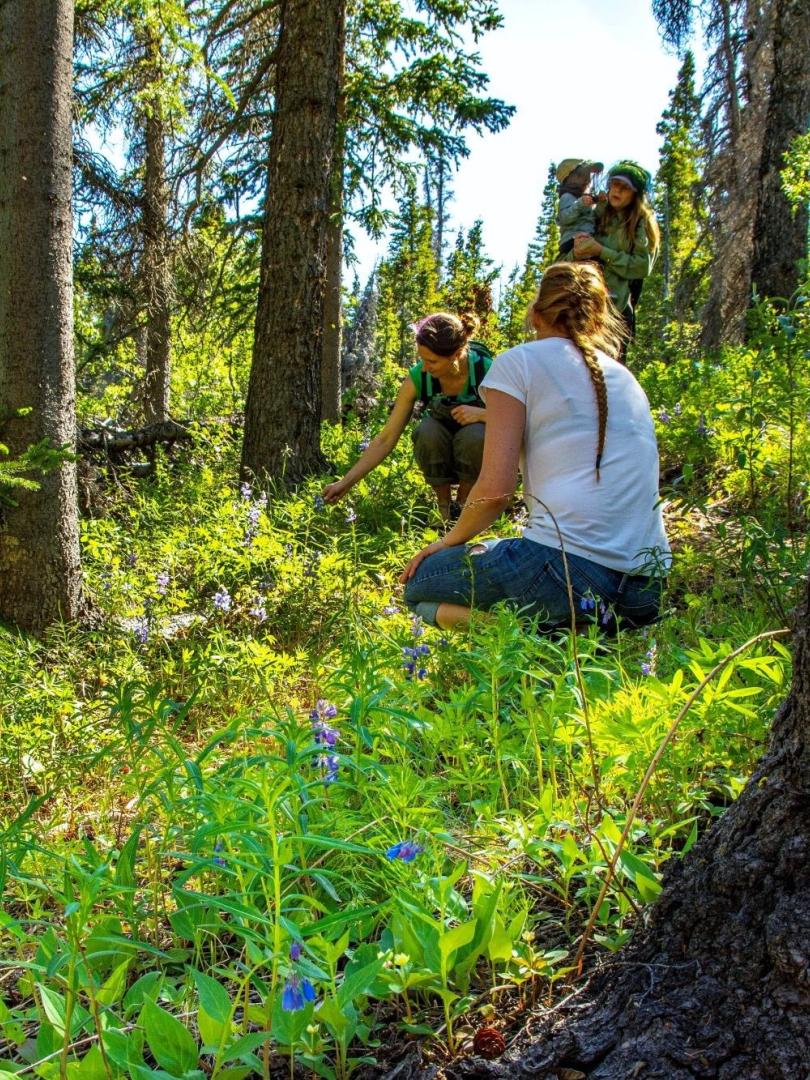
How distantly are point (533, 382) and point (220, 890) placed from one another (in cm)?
222

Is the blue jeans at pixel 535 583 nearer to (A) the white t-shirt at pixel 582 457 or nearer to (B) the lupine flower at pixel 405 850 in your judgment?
(A) the white t-shirt at pixel 582 457

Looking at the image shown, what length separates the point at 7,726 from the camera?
3.43 metres

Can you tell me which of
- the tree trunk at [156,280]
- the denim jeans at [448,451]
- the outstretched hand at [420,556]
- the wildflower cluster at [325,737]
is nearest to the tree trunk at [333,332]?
the tree trunk at [156,280]

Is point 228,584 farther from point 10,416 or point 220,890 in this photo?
point 220,890

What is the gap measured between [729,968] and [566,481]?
2.32 m

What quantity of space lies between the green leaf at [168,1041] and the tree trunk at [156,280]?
869 cm

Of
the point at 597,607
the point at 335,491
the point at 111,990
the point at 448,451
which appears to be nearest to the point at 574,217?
the point at 448,451

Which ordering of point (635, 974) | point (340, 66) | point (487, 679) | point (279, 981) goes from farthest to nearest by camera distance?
point (340, 66), point (487, 679), point (279, 981), point (635, 974)

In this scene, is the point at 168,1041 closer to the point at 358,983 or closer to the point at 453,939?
the point at 358,983

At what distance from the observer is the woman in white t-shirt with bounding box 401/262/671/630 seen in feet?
11.0

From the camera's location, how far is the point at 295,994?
1.09 metres

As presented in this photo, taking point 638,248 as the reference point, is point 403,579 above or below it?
below

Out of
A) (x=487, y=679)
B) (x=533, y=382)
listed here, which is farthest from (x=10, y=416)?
(x=487, y=679)

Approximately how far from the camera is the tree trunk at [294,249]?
7027 mm
